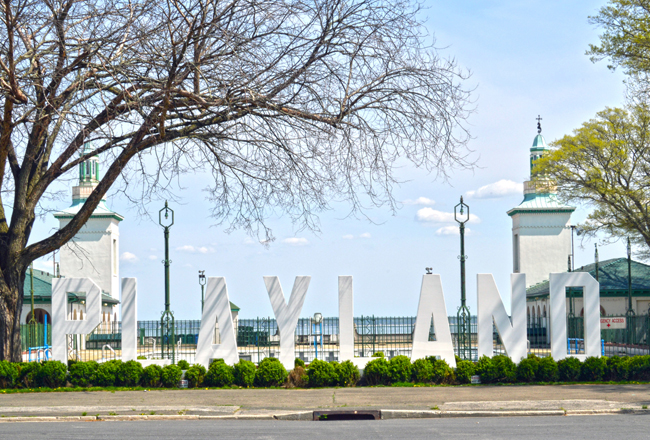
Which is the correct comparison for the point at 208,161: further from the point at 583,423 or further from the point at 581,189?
the point at 581,189

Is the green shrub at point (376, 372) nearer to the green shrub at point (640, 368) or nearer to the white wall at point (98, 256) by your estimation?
the green shrub at point (640, 368)

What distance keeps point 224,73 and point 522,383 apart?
10164mm

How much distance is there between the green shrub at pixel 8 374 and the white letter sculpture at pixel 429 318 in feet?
31.9

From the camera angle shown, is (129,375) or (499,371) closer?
(129,375)

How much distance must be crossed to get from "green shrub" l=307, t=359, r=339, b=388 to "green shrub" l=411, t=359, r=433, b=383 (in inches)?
77.9

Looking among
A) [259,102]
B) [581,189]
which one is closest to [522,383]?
[259,102]

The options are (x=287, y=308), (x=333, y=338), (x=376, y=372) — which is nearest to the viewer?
(x=376, y=372)

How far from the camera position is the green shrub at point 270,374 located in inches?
682

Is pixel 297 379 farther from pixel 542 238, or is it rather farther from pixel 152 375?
pixel 542 238

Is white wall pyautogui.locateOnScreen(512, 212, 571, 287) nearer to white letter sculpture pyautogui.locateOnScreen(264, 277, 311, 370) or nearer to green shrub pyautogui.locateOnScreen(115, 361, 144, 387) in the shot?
white letter sculpture pyautogui.locateOnScreen(264, 277, 311, 370)

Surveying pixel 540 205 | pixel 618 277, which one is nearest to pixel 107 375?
pixel 618 277

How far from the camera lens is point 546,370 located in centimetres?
1758

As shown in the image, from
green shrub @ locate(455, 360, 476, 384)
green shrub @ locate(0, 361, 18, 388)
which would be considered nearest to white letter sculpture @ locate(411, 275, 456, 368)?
green shrub @ locate(455, 360, 476, 384)

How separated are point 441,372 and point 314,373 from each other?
313 centimetres
